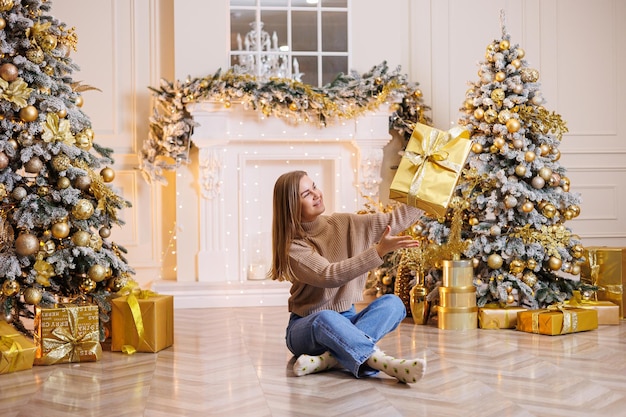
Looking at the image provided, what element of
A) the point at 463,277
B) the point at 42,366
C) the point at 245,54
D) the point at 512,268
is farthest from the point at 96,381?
the point at 245,54

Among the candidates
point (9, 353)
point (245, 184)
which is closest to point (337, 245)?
point (9, 353)

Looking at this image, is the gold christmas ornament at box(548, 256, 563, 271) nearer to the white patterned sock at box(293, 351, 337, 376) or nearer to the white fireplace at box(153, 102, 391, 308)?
the white fireplace at box(153, 102, 391, 308)

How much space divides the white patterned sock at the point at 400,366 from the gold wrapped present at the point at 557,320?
148 cm

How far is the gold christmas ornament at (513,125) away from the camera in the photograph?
457cm

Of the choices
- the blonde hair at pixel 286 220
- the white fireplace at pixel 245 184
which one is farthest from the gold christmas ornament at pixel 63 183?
the white fireplace at pixel 245 184

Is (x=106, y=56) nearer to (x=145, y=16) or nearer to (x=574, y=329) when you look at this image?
(x=145, y=16)

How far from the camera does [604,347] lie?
3.67 metres

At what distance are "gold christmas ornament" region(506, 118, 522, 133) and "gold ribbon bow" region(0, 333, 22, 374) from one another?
9.96 ft

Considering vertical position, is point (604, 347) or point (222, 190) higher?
point (222, 190)

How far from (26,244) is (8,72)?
A: 0.85 meters

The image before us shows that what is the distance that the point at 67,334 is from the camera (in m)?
3.50

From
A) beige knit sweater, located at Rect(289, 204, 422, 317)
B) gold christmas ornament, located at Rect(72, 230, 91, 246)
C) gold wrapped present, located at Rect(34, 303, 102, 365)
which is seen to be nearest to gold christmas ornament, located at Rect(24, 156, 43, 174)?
gold christmas ornament, located at Rect(72, 230, 91, 246)

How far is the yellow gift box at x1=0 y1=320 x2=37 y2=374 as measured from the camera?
326 centimetres

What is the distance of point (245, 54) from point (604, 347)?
353 centimetres
